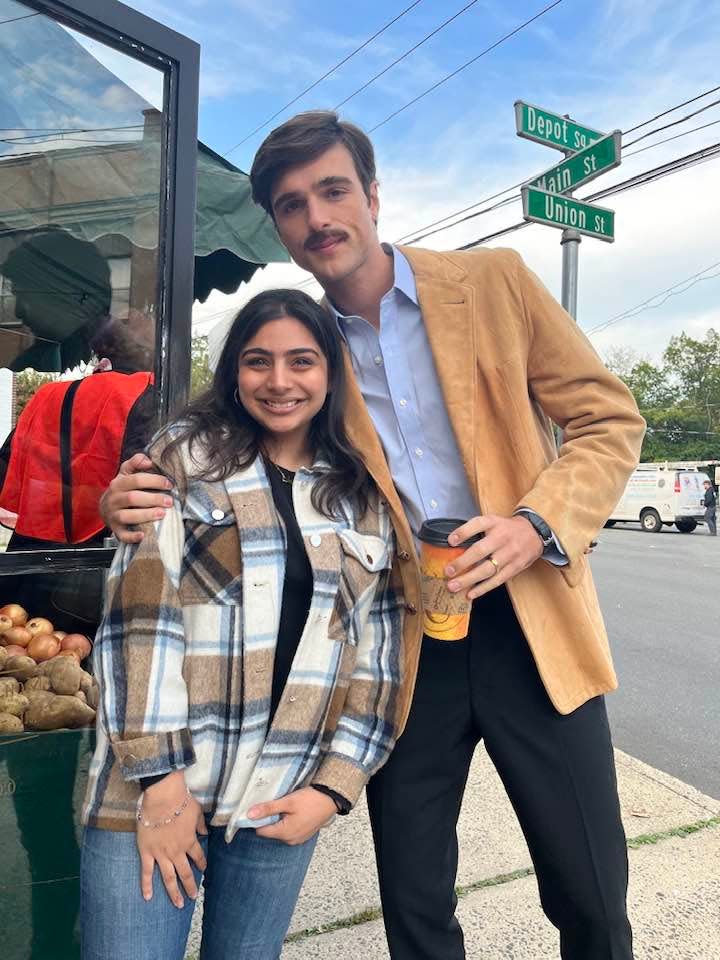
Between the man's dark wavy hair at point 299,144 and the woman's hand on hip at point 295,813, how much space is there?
1.36 m

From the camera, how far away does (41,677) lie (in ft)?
8.07

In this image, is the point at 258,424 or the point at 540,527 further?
the point at 258,424

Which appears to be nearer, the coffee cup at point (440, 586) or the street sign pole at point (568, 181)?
the coffee cup at point (440, 586)

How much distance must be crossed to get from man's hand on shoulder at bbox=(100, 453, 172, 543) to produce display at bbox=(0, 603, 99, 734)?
0.65 metres

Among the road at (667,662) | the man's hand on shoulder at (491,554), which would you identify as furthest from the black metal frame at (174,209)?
the road at (667,662)

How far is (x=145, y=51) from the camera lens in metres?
2.49

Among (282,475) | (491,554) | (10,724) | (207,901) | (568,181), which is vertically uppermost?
(568,181)

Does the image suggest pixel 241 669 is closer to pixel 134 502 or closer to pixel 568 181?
pixel 134 502

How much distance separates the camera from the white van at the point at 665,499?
21.9 meters

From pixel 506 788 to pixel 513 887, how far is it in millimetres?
1345

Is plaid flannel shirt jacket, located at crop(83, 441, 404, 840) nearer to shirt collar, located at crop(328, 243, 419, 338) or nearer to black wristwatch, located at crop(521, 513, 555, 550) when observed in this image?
black wristwatch, located at crop(521, 513, 555, 550)

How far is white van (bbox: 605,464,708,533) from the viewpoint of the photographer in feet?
71.8

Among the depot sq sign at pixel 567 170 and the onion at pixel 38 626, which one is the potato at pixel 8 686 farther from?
the depot sq sign at pixel 567 170

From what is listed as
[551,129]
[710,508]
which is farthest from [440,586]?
[710,508]
